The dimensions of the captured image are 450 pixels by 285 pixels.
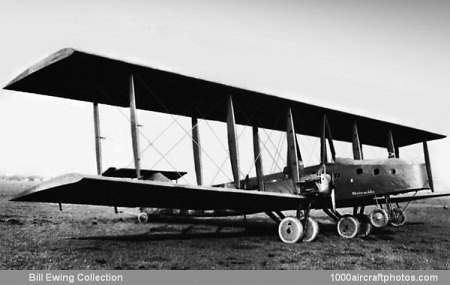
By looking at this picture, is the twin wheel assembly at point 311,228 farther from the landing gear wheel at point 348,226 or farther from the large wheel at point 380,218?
the large wheel at point 380,218

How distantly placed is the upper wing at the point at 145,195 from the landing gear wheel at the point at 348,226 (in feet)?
4.38

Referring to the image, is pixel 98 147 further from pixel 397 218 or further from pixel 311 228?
pixel 397 218

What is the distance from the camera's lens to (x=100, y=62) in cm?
664

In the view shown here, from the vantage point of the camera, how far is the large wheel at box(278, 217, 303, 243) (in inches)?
303

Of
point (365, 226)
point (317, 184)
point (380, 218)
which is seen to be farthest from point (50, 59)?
point (380, 218)

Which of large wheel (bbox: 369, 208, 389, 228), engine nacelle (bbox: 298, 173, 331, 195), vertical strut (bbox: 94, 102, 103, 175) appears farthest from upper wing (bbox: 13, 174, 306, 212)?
large wheel (bbox: 369, 208, 389, 228)

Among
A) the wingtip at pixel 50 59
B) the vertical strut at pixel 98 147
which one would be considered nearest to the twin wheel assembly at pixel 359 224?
the vertical strut at pixel 98 147

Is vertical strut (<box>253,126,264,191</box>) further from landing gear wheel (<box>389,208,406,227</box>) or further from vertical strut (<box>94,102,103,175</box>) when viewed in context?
landing gear wheel (<box>389,208,406,227</box>)

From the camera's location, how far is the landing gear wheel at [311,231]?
7996mm

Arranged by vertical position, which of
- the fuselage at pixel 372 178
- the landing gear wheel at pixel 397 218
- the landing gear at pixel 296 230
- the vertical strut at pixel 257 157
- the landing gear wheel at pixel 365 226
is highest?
the vertical strut at pixel 257 157

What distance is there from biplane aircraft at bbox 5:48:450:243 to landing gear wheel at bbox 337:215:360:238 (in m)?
0.03

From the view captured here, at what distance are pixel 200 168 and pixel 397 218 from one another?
8.52 metres

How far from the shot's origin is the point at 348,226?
8891 millimetres
